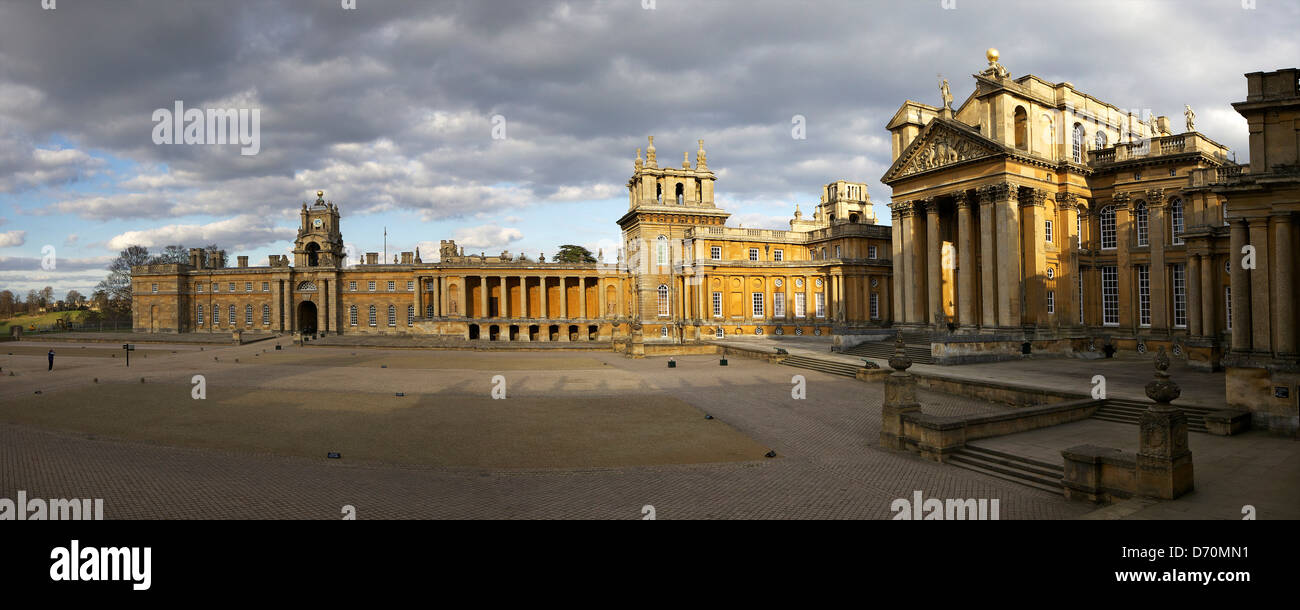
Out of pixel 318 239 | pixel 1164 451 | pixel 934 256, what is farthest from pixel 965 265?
pixel 318 239

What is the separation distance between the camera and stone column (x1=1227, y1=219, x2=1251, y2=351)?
16.0m

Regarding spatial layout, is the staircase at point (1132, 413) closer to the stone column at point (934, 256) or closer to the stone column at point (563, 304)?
the stone column at point (934, 256)

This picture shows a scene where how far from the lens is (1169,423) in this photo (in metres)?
9.11

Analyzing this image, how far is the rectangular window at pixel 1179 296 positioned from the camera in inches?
1169

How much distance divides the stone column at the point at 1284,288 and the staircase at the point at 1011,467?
9.29 m

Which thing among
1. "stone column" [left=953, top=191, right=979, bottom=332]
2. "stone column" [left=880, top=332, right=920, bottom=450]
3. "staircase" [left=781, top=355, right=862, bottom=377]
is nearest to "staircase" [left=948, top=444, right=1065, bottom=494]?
"stone column" [left=880, top=332, right=920, bottom=450]

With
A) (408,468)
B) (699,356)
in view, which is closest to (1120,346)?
(699,356)

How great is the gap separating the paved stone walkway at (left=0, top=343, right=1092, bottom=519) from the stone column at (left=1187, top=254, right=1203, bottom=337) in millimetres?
21631

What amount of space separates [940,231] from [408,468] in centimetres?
3666

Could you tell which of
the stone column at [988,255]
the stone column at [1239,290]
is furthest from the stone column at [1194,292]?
the stone column at [1239,290]

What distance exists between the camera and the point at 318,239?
68.3 metres

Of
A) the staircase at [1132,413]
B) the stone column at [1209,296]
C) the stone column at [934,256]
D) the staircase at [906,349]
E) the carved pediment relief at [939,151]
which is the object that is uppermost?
the carved pediment relief at [939,151]

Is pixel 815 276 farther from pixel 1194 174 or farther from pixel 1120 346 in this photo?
pixel 1194 174
